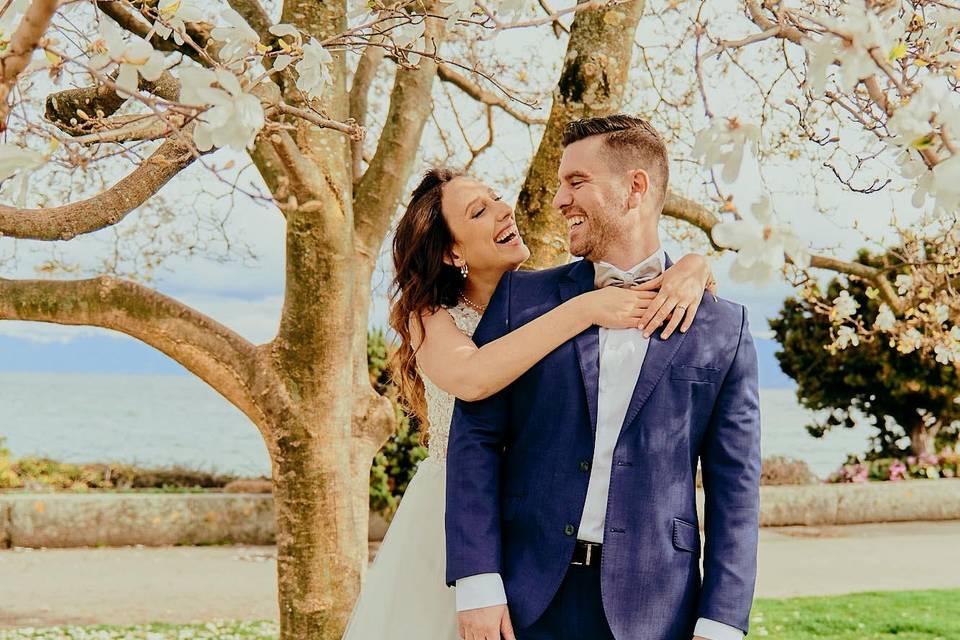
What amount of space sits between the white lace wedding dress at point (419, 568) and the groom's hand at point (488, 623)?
52 centimetres

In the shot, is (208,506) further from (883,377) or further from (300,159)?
(883,377)

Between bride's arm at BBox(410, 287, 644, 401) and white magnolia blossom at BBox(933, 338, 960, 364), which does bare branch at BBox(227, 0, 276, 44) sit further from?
white magnolia blossom at BBox(933, 338, 960, 364)

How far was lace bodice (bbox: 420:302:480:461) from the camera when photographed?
2.76 metres

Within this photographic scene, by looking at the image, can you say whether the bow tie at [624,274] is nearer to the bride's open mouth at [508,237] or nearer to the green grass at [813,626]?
the bride's open mouth at [508,237]

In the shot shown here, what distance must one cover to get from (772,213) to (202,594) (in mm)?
6478

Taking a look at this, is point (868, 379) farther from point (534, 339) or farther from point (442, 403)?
point (534, 339)

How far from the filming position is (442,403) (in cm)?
289

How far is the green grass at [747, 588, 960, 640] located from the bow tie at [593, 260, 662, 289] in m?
4.10

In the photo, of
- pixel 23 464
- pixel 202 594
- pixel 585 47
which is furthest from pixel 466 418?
pixel 23 464

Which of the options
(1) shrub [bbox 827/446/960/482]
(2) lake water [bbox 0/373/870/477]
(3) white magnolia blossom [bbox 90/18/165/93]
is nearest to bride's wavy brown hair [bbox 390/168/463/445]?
(3) white magnolia blossom [bbox 90/18/165/93]

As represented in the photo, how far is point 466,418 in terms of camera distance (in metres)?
2.29

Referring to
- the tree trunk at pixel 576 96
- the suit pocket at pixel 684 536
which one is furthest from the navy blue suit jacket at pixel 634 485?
the tree trunk at pixel 576 96

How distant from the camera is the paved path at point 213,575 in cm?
660

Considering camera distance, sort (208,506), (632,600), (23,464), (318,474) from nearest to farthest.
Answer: (632,600) → (318,474) → (208,506) → (23,464)
